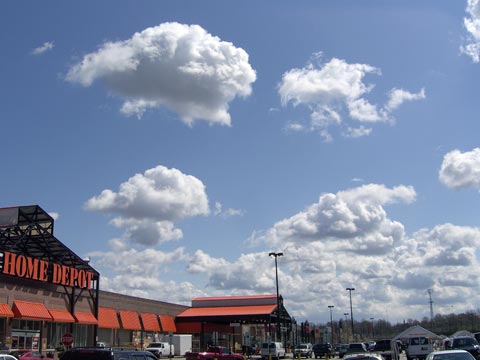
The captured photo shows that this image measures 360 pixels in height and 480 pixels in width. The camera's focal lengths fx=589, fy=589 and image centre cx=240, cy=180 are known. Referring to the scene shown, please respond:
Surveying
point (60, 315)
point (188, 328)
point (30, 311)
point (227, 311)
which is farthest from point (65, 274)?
point (227, 311)

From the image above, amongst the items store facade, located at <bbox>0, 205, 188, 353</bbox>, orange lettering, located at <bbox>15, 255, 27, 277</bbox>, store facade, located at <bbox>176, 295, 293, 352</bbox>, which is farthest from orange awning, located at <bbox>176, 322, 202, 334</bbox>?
orange lettering, located at <bbox>15, 255, 27, 277</bbox>

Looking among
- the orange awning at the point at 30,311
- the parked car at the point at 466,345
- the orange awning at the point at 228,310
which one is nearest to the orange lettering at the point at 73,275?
the orange awning at the point at 30,311

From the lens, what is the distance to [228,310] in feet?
264

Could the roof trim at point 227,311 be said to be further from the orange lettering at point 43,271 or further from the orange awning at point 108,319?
the orange lettering at point 43,271

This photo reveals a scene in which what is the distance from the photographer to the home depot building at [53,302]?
4297 cm

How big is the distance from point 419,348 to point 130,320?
110ft

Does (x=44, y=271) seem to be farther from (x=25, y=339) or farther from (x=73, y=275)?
(x=25, y=339)

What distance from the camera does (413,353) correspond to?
129 feet

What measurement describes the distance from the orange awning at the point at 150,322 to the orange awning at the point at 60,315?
17.0 meters

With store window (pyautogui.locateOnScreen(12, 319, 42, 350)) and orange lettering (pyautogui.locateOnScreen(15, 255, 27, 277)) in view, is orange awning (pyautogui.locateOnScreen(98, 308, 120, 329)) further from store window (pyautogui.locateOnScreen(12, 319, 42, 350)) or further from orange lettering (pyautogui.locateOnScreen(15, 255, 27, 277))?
orange lettering (pyautogui.locateOnScreen(15, 255, 27, 277))

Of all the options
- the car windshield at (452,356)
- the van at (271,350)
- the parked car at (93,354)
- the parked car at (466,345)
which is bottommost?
the van at (271,350)

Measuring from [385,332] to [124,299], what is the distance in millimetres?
151129

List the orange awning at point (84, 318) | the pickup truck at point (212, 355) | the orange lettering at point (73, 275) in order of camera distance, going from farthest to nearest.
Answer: the orange awning at point (84, 318)
the orange lettering at point (73, 275)
the pickup truck at point (212, 355)

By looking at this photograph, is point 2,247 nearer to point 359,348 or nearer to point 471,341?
point 359,348
